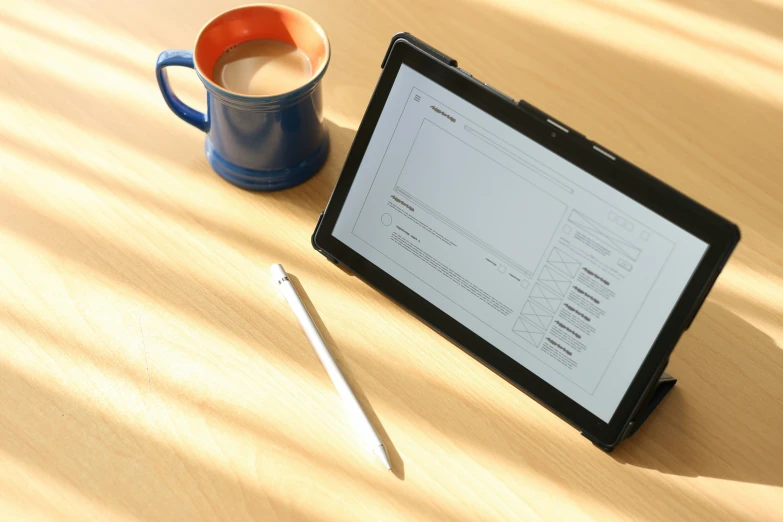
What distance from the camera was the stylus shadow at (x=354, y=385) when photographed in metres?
0.78

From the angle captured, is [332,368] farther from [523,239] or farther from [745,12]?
[745,12]

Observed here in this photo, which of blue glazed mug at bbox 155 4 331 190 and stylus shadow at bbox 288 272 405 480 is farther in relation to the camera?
blue glazed mug at bbox 155 4 331 190

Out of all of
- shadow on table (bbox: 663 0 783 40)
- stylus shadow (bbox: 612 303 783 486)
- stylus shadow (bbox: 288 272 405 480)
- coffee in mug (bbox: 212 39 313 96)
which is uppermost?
shadow on table (bbox: 663 0 783 40)

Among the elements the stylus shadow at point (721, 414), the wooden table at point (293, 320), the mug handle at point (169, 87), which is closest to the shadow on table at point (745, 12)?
the wooden table at point (293, 320)

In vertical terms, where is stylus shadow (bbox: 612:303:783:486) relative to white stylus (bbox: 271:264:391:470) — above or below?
above

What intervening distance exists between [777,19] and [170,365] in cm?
96

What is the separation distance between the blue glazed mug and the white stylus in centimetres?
13

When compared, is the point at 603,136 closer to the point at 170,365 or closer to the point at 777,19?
the point at 777,19

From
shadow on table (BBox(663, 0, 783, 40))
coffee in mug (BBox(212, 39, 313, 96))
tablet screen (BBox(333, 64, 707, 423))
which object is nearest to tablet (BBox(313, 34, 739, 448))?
tablet screen (BBox(333, 64, 707, 423))

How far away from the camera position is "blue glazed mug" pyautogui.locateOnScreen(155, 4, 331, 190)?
0.88 m

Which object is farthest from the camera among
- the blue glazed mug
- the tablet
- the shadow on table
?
the shadow on table

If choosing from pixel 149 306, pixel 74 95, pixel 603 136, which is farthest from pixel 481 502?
pixel 74 95

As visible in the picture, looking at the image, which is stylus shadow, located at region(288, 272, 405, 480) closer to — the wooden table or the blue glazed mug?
the wooden table

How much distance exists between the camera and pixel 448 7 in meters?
1.16
